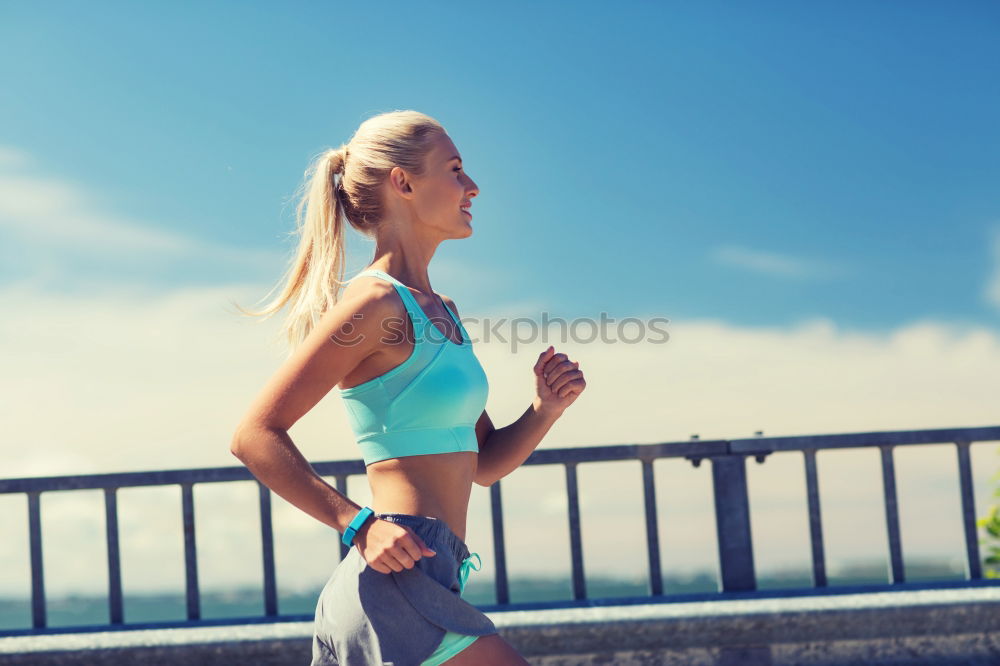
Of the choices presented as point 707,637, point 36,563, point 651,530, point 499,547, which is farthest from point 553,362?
point 36,563

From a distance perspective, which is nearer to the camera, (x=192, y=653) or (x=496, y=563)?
(x=192, y=653)

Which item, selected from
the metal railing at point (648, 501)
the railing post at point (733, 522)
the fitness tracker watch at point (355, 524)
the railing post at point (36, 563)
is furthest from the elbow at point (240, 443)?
the railing post at point (36, 563)

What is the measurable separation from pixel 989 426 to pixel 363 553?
142 inches

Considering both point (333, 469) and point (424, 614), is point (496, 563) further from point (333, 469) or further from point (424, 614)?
point (424, 614)

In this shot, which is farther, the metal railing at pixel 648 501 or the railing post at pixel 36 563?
the railing post at pixel 36 563

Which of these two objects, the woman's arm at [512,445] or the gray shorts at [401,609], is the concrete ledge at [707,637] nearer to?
the woman's arm at [512,445]

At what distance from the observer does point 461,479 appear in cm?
184

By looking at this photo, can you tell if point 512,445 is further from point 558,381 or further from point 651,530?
point 651,530

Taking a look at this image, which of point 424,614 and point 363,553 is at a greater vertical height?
point 363,553

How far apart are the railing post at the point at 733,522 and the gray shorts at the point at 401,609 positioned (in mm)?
2584

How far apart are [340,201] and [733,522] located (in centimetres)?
271

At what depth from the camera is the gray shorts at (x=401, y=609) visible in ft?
5.52

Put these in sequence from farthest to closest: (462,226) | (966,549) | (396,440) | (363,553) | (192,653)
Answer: (966,549), (192,653), (462,226), (396,440), (363,553)

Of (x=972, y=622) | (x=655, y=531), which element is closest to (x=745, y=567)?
(x=655, y=531)
